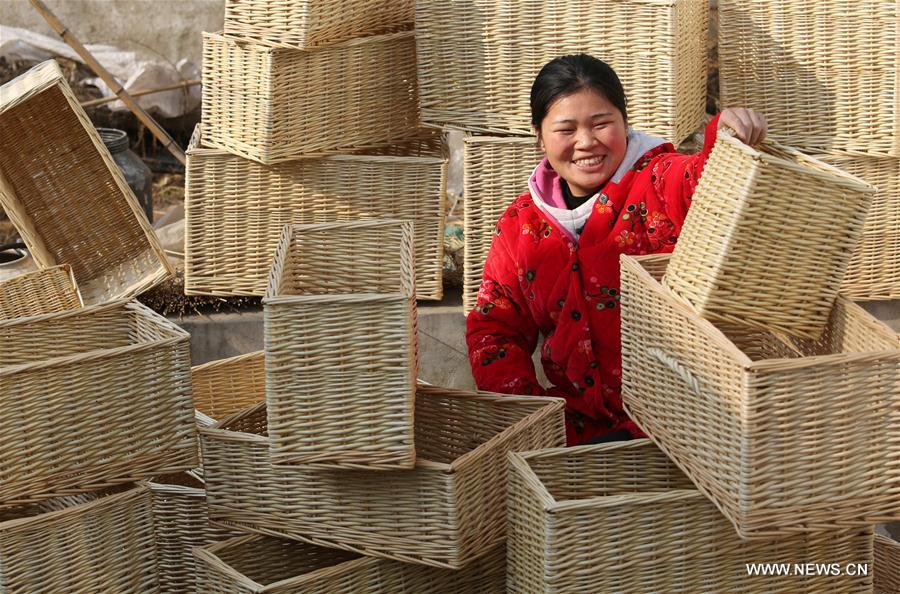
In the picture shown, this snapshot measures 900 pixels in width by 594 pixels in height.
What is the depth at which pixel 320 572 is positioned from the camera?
8.19 feet

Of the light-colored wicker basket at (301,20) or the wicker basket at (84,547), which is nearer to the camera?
the wicker basket at (84,547)

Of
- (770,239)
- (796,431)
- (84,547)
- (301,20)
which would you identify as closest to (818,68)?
(301,20)

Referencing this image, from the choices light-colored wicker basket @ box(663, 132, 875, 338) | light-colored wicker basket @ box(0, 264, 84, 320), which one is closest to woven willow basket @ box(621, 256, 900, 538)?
light-colored wicker basket @ box(663, 132, 875, 338)

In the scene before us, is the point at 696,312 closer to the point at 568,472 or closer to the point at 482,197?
the point at 568,472

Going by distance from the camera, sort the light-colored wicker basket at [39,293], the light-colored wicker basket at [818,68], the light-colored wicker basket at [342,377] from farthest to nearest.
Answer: the light-colored wicker basket at [818,68] < the light-colored wicker basket at [39,293] < the light-colored wicker basket at [342,377]

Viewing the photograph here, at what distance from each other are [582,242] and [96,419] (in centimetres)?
124

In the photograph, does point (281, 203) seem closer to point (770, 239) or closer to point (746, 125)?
point (746, 125)

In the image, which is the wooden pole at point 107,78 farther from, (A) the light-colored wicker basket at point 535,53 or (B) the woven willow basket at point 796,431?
(B) the woven willow basket at point 796,431

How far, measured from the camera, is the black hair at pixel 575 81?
305 centimetres

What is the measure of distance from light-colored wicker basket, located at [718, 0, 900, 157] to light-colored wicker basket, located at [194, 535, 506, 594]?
1.87m

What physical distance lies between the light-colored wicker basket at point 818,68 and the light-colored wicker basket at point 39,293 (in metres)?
2.09

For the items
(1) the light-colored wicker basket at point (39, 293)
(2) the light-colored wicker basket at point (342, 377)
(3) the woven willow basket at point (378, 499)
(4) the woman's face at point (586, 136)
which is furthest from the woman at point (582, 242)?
(1) the light-colored wicker basket at point (39, 293)

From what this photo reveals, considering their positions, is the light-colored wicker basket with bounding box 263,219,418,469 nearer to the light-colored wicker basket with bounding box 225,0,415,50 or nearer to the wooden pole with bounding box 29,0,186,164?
the light-colored wicker basket with bounding box 225,0,415,50

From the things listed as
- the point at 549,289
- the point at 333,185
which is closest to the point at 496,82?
the point at 333,185
